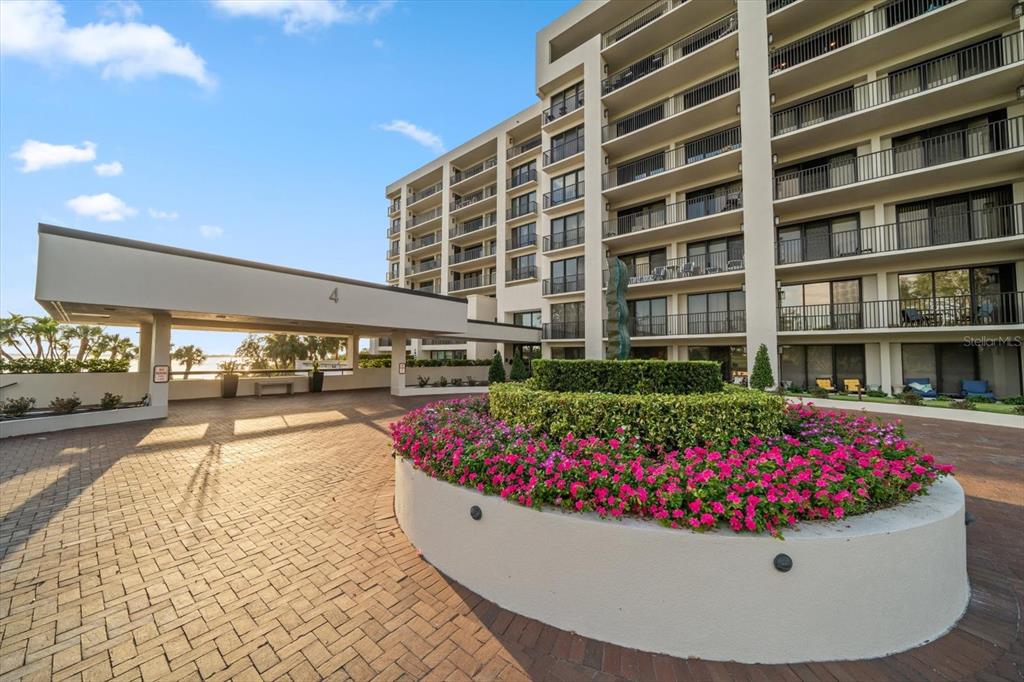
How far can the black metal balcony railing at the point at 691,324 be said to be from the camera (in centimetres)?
1670

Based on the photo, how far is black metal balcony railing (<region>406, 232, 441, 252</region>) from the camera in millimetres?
33344

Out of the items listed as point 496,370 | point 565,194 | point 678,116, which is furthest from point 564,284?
point 678,116

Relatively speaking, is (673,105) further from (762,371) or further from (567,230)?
(762,371)

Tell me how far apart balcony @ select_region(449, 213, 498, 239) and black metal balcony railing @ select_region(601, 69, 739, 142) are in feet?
35.0

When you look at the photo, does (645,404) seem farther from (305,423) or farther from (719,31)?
(719,31)

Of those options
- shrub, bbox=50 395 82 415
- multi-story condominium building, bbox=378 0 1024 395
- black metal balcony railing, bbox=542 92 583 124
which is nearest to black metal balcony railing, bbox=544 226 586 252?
multi-story condominium building, bbox=378 0 1024 395

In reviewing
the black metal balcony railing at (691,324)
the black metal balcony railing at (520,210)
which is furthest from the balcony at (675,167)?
the black metal balcony railing at (691,324)

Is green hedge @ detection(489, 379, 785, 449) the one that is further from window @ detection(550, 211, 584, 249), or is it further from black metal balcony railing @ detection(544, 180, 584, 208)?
black metal balcony railing @ detection(544, 180, 584, 208)

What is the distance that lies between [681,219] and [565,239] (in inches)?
260

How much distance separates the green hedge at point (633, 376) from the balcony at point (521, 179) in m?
22.8

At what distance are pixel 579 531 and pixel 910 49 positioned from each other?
2119 cm

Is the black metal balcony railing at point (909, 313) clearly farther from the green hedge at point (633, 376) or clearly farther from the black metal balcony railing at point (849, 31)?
the green hedge at point (633, 376)

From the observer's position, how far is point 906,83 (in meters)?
13.5

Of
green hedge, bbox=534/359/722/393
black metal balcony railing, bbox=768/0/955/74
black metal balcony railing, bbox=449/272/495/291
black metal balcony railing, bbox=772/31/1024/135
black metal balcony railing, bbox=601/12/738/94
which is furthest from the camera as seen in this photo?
black metal balcony railing, bbox=449/272/495/291
